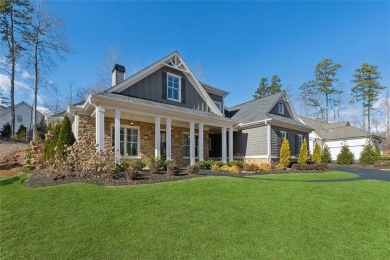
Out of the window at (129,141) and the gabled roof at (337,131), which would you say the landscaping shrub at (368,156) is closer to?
the gabled roof at (337,131)

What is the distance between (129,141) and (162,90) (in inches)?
142

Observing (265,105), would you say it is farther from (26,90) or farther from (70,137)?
(26,90)

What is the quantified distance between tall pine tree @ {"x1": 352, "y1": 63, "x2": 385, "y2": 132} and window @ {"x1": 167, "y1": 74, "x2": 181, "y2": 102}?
3636 centimetres

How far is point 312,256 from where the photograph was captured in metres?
3.49

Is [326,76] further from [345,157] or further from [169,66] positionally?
[169,66]

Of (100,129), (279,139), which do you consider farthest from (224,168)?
(279,139)

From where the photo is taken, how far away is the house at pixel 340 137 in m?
26.8

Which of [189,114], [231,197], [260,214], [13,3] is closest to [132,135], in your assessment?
[189,114]

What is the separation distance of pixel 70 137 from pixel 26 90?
21.7 meters

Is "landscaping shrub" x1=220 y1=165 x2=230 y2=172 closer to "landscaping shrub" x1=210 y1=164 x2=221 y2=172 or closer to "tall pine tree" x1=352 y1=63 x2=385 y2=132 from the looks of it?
"landscaping shrub" x1=210 y1=164 x2=221 y2=172

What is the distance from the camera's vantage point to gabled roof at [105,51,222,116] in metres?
11.9

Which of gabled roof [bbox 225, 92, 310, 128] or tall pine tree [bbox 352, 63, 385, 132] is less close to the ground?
tall pine tree [bbox 352, 63, 385, 132]

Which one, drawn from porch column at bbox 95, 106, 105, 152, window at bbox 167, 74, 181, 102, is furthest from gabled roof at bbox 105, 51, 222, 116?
porch column at bbox 95, 106, 105, 152

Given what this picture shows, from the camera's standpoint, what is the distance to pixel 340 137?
93.7 ft
